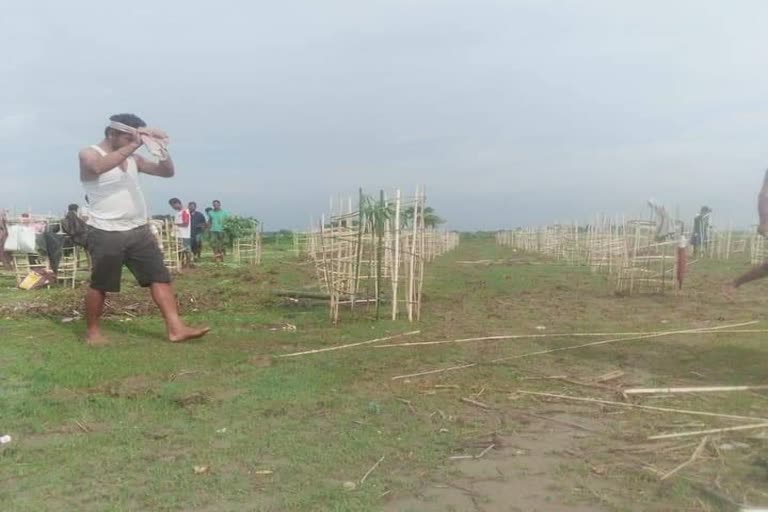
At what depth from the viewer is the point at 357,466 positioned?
2.90m

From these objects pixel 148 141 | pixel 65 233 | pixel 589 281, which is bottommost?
pixel 589 281

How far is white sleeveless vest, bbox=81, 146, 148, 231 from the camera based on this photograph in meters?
5.45

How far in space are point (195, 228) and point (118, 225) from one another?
1200 cm

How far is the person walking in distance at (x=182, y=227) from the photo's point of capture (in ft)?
48.5

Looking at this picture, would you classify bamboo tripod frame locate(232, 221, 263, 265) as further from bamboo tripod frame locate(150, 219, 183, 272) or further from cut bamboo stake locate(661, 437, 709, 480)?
cut bamboo stake locate(661, 437, 709, 480)

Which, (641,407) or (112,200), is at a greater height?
(112,200)

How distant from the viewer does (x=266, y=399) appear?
13.0 ft

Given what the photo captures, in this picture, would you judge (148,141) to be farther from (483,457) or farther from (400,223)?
(483,457)

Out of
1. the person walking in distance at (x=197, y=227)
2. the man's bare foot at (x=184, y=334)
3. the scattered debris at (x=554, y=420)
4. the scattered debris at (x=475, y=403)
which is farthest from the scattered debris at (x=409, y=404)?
the person walking in distance at (x=197, y=227)

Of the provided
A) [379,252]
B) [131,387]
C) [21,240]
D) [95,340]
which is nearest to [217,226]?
[21,240]

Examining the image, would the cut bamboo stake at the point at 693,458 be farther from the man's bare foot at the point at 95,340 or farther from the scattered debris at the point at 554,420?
the man's bare foot at the point at 95,340

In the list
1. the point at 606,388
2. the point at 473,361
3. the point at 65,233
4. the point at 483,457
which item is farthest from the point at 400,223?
the point at 65,233

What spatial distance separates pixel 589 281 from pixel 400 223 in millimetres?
7287

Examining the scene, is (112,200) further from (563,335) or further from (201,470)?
(563,335)
